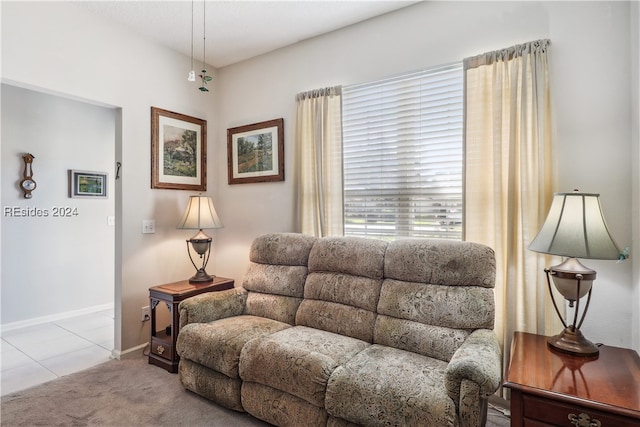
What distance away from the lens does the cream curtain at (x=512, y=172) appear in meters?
1.98

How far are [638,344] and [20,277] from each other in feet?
17.2

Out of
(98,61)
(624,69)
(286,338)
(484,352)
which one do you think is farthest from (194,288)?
(624,69)

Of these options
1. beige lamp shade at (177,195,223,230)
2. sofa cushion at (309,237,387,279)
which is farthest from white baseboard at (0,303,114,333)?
sofa cushion at (309,237,387,279)

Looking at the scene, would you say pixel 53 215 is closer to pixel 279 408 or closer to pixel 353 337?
pixel 279 408

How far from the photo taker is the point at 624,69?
181cm

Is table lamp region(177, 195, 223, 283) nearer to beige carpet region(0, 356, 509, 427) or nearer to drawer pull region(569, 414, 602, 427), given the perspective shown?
beige carpet region(0, 356, 509, 427)

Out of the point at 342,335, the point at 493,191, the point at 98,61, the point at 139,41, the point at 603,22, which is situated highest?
the point at 139,41

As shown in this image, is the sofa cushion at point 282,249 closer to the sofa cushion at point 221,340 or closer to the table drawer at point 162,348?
the sofa cushion at point 221,340

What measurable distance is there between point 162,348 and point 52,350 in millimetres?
1212

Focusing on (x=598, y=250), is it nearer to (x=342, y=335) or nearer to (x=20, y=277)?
(x=342, y=335)

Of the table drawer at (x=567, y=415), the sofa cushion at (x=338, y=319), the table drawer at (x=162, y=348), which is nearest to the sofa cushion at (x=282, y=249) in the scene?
the sofa cushion at (x=338, y=319)

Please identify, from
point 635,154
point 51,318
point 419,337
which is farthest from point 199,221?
point 635,154

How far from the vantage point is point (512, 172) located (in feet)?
6.73

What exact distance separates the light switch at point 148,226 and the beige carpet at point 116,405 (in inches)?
46.0
